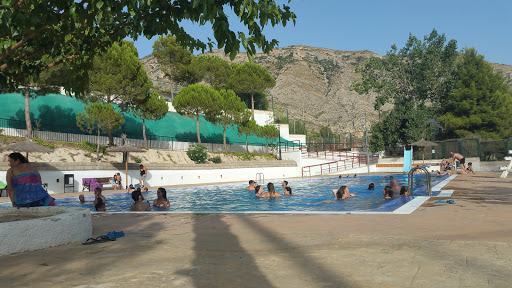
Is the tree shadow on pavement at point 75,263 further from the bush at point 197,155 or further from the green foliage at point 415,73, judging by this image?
the green foliage at point 415,73

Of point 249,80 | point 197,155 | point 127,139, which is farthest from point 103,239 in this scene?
point 249,80

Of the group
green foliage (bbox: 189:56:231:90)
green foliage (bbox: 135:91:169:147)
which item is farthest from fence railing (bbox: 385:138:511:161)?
green foliage (bbox: 189:56:231:90)

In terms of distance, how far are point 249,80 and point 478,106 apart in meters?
28.2

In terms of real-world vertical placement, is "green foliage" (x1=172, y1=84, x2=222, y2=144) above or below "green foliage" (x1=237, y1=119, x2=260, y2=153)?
above

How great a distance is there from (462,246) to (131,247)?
441 cm

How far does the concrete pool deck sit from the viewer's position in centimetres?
388

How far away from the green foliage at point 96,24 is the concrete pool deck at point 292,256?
2.36 m

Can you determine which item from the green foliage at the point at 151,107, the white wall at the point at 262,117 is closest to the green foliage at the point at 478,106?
the white wall at the point at 262,117

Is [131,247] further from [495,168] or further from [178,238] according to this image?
[495,168]

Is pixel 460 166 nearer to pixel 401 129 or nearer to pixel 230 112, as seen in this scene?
pixel 401 129

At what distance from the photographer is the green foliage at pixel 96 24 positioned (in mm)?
3977

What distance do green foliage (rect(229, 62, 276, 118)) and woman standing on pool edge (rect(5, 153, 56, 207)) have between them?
1923 inches

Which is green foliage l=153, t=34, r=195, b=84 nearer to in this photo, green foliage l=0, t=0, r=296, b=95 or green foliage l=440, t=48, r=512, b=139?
green foliage l=440, t=48, r=512, b=139

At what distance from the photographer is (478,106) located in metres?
43.8
